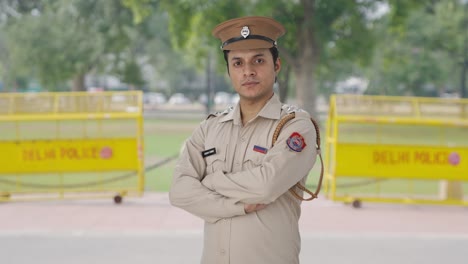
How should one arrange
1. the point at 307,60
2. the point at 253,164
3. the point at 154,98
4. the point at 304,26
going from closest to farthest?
the point at 253,164
the point at 304,26
the point at 307,60
the point at 154,98

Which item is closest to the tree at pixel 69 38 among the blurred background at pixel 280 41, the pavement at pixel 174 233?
the blurred background at pixel 280 41

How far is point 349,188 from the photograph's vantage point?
33.4 ft

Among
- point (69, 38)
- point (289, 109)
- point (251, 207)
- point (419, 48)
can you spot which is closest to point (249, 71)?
point (289, 109)

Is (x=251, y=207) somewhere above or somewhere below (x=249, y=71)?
below

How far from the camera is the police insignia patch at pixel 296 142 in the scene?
237 cm

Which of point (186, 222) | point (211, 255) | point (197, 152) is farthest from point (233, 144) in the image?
point (186, 222)

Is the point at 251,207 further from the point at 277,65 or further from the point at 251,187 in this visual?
the point at 277,65

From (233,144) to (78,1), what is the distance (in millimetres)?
30735

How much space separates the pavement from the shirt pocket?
10.6 ft

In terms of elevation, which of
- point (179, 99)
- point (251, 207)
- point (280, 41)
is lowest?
point (179, 99)

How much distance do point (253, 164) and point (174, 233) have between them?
432 cm

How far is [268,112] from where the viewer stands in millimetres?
2404

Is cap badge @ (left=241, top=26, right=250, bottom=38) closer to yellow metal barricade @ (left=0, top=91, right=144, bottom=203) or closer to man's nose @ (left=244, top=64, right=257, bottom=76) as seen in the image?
man's nose @ (left=244, top=64, right=257, bottom=76)

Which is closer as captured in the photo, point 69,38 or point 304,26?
point 304,26
